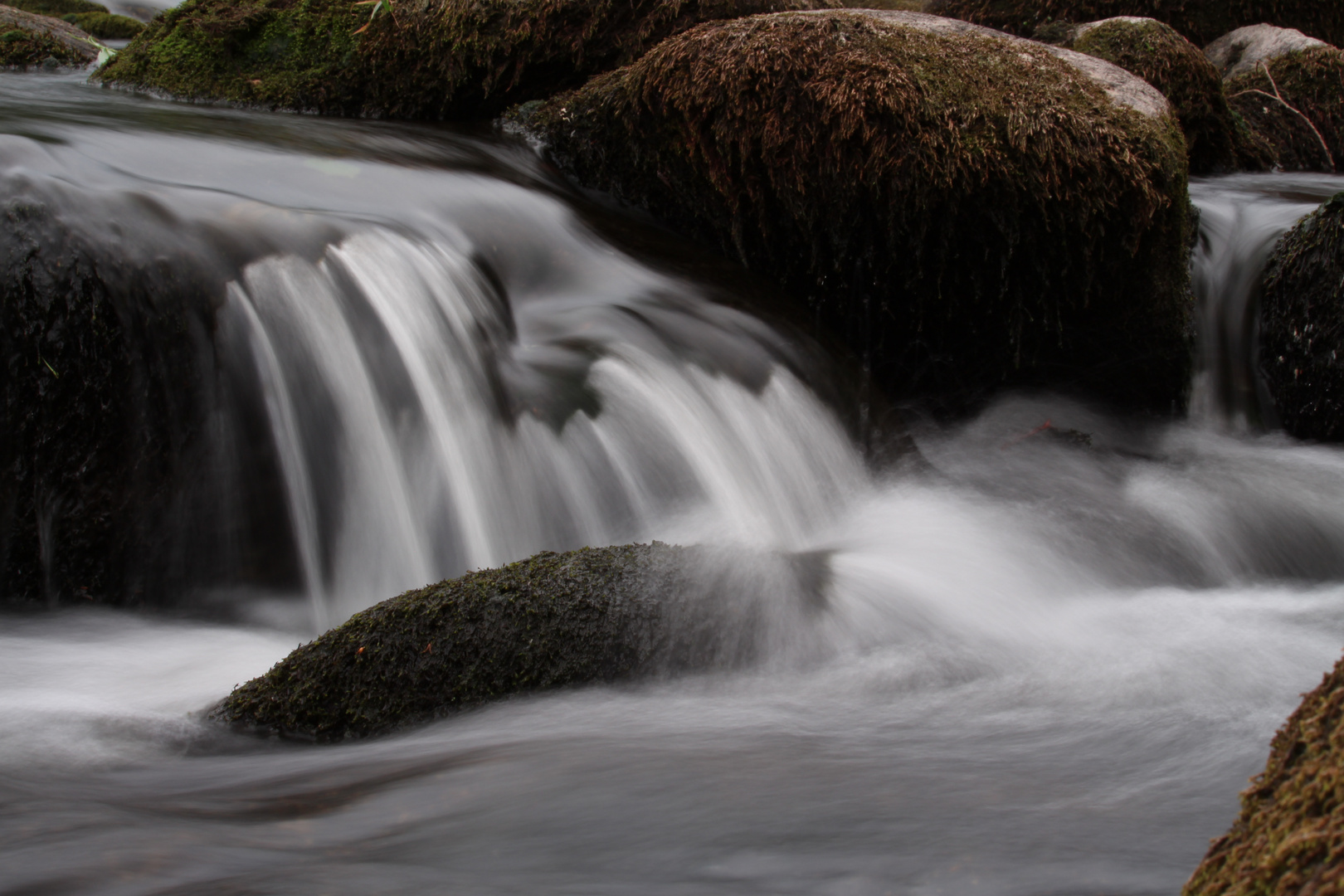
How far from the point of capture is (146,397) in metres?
3.09

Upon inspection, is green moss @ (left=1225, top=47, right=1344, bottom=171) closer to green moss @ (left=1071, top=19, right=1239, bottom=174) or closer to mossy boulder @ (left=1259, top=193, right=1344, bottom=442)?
green moss @ (left=1071, top=19, right=1239, bottom=174)

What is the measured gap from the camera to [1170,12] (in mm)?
9766

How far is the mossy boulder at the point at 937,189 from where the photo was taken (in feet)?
13.8

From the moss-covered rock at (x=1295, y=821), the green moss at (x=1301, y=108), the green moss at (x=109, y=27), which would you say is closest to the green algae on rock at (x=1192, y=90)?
the green moss at (x=1301, y=108)

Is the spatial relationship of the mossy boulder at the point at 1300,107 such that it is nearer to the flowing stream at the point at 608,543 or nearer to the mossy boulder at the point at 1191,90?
the mossy boulder at the point at 1191,90

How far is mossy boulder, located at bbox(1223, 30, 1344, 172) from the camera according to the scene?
7.68 metres

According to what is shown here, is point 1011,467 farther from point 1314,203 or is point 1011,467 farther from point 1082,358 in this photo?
point 1314,203

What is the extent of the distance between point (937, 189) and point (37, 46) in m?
6.41

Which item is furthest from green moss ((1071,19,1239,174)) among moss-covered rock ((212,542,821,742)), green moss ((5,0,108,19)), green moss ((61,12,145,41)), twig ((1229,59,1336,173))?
green moss ((5,0,108,19))

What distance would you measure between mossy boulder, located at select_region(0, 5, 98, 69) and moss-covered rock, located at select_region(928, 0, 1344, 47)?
7.56m

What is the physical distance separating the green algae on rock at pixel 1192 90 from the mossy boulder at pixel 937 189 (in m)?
2.30

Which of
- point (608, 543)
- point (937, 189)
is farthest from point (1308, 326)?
point (608, 543)

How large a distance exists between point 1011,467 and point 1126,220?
1.16 metres

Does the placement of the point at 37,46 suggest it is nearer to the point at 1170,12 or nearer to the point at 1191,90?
the point at 1191,90
